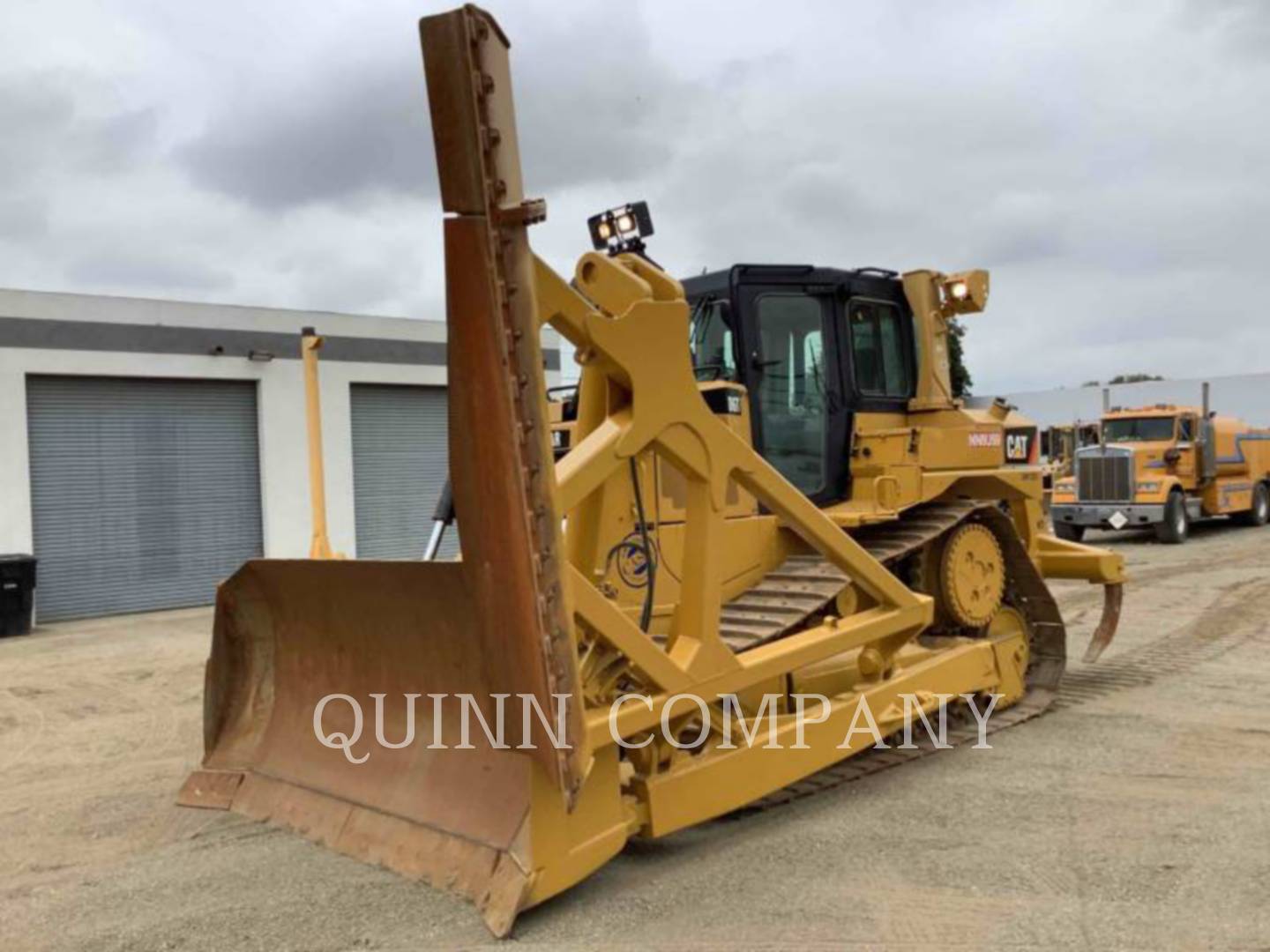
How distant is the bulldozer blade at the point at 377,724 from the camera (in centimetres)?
362

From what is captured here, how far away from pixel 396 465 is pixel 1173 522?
506 inches

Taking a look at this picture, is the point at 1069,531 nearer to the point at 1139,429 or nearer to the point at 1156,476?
the point at 1156,476

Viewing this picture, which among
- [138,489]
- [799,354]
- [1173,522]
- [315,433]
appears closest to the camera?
[799,354]

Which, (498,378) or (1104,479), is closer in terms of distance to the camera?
(498,378)

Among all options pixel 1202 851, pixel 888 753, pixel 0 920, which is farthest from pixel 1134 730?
pixel 0 920

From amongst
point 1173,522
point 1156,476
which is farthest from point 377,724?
point 1173,522

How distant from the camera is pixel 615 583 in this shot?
15.0 feet

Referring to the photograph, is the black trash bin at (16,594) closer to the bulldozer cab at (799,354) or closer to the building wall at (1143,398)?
the bulldozer cab at (799,354)

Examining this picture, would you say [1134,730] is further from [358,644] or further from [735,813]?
[358,644]

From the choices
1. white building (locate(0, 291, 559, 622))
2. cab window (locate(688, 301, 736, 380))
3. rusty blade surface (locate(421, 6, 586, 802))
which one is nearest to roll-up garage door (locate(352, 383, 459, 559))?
white building (locate(0, 291, 559, 622))

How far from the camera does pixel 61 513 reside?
13422 mm

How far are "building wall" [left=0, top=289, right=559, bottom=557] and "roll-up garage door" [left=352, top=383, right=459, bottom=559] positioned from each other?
0.99ft

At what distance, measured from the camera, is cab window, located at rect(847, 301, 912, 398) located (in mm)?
6004

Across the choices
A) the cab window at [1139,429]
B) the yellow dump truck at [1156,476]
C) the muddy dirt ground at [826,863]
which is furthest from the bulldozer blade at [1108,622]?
the cab window at [1139,429]
